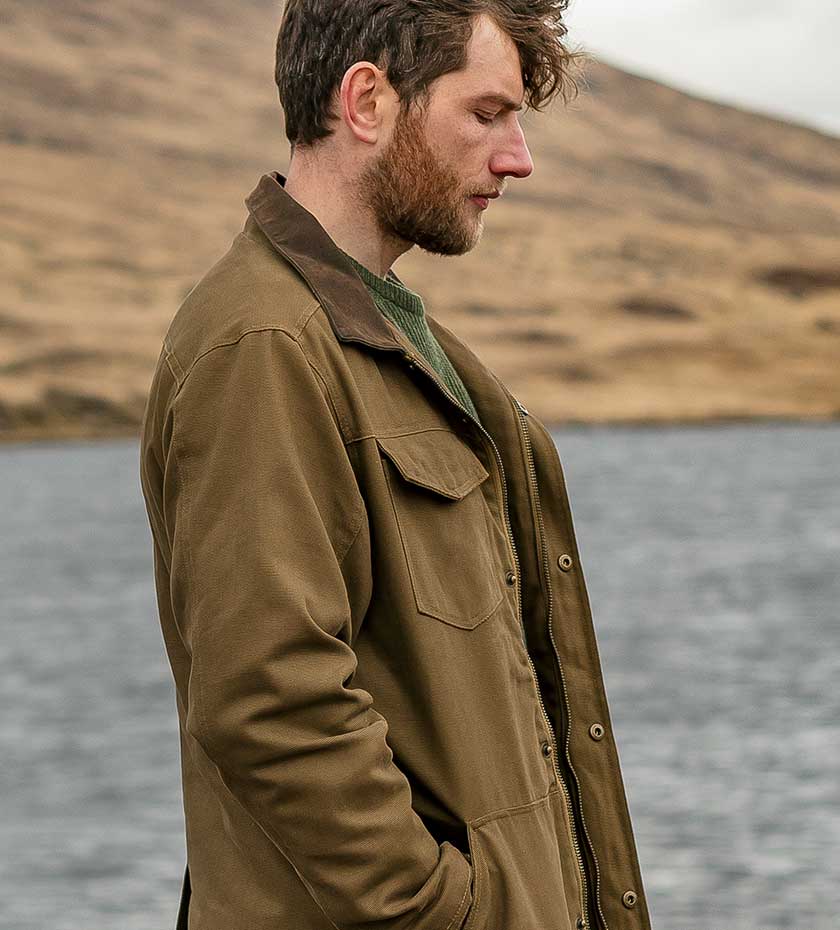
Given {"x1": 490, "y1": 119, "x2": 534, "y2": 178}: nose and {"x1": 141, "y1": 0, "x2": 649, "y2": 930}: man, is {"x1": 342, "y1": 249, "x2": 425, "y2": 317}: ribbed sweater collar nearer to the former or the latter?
{"x1": 141, "y1": 0, "x2": 649, "y2": 930}: man

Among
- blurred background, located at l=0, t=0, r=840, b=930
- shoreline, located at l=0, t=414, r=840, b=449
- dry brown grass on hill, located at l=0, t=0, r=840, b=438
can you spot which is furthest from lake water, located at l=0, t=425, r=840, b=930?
dry brown grass on hill, located at l=0, t=0, r=840, b=438

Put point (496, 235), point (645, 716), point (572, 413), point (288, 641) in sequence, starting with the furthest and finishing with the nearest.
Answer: point (496, 235) < point (572, 413) < point (645, 716) < point (288, 641)

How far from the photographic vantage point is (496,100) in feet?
7.06

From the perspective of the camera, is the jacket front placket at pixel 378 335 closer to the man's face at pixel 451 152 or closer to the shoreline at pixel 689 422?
the man's face at pixel 451 152

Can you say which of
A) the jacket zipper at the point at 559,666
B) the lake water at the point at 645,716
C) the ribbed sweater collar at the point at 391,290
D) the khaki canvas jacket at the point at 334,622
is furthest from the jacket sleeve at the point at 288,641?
the lake water at the point at 645,716

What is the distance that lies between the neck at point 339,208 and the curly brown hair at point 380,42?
0.15 feet

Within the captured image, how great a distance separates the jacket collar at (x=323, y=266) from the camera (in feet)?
6.59

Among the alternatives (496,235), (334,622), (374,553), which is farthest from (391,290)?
(496,235)

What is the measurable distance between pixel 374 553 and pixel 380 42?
25.8 inches

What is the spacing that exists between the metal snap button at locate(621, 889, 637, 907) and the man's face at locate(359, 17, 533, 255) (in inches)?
37.2

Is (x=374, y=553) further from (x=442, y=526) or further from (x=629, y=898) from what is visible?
(x=629, y=898)

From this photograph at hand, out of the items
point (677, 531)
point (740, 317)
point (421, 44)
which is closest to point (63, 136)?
point (740, 317)

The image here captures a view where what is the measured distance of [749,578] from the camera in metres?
25.4

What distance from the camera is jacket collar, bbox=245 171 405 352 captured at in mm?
2008
